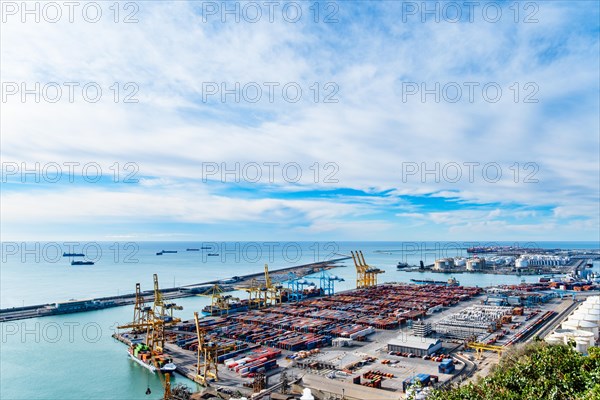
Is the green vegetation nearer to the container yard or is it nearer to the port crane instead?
the container yard

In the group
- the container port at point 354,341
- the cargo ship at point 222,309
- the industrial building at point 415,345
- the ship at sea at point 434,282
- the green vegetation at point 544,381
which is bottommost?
the ship at sea at point 434,282

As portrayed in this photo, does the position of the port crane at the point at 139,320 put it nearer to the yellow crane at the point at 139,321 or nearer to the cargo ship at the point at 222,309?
the yellow crane at the point at 139,321

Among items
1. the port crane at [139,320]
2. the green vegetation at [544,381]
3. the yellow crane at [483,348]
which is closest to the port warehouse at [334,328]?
the yellow crane at [483,348]

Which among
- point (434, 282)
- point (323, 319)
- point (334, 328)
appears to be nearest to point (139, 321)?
point (323, 319)

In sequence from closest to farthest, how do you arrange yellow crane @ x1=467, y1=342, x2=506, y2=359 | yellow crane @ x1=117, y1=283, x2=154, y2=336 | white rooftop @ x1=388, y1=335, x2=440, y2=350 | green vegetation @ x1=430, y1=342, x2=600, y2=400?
green vegetation @ x1=430, y1=342, x2=600, y2=400
yellow crane @ x1=467, y1=342, x2=506, y2=359
white rooftop @ x1=388, y1=335, x2=440, y2=350
yellow crane @ x1=117, y1=283, x2=154, y2=336

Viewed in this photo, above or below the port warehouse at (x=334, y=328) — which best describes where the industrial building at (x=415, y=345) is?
above

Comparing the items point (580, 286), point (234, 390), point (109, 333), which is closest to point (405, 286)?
point (580, 286)

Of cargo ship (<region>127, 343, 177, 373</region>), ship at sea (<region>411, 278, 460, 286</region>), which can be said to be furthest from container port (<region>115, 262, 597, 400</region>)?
ship at sea (<region>411, 278, 460, 286</region>)
